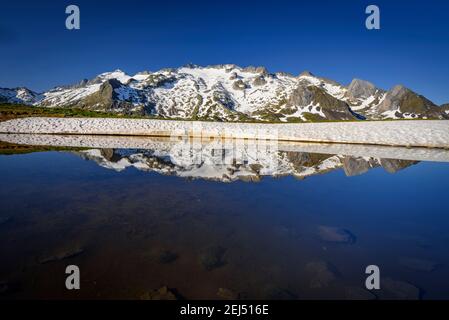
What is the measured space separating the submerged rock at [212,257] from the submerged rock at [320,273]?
71.9 inches

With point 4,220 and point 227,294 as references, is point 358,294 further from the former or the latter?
point 4,220

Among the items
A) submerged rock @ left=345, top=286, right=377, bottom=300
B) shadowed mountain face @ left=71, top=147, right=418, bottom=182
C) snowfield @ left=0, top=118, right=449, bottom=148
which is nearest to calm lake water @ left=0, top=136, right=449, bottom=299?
submerged rock @ left=345, top=286, right=377, bottom=300

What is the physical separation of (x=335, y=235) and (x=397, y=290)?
2373mm

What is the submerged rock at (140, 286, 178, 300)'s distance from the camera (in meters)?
4.89

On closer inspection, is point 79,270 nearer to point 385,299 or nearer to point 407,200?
point 385,299

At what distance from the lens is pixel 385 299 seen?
5.03 m

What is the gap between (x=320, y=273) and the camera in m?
5.80

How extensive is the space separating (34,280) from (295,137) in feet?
140

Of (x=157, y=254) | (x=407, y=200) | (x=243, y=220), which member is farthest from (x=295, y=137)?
(x=157, y=254)

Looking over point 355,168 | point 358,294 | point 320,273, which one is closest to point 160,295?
point 320,273

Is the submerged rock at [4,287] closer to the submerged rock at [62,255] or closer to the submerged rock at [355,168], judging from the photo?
the submerged rock at [62,255]

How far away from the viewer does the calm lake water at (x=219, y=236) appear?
5320 mm

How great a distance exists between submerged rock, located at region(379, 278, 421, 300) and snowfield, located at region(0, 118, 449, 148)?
38.8m
